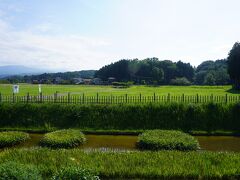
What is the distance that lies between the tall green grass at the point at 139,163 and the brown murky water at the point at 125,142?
5788 mm

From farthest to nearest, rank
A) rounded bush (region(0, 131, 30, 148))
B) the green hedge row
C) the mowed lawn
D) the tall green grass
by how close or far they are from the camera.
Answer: the mowed lawn < the green hedge row < rounded bush (region(0, 131, 30, 148)) < the tall green grass

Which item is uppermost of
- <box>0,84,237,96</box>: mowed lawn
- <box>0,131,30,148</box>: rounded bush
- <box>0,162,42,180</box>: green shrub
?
<box>0,84,237,96</box>: mowed lawn

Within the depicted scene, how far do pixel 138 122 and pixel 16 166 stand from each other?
20495mm

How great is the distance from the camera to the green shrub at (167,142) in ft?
72.2

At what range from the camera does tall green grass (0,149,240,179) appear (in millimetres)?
15609

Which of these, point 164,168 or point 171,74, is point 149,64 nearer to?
point 171,74

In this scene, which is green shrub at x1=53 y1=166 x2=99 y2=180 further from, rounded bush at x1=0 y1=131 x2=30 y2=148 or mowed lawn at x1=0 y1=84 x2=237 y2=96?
mowed lawn at x1=0 y1=84 x2=237 y2=96

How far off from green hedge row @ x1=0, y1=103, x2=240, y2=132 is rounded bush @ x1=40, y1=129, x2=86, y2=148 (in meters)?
5.55

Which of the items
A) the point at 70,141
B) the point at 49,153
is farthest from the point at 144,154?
the point at 70,141

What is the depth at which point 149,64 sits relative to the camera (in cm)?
13850

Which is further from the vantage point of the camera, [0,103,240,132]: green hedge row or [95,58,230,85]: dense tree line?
[95,58,230,85]: dense tree line

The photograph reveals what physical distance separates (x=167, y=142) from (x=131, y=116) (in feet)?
31.1

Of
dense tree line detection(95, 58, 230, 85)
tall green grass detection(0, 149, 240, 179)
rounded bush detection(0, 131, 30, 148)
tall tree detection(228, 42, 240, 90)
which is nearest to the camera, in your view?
tall green grass detection(0, 149, 240, 179)

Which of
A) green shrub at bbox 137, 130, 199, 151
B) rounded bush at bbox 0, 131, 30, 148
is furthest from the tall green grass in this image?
rounded bush at bbox 0, 131, 30, 148
